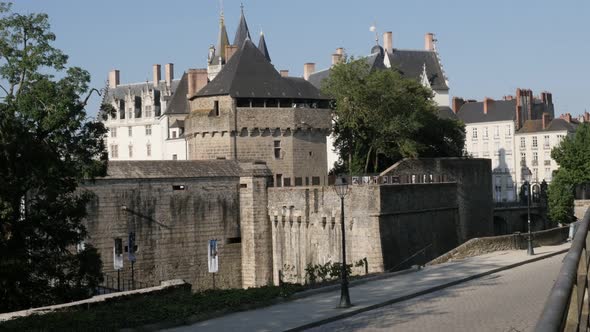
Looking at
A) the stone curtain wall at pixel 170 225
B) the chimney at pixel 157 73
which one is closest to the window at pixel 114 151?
the chimney at pixel 157 73

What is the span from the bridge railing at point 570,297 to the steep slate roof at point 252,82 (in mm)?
37443

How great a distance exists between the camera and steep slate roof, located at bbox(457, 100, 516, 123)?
88875 mm

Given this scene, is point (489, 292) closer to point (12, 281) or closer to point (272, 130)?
point (12, 281)

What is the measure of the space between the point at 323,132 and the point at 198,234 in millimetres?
10032

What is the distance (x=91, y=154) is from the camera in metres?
25.8

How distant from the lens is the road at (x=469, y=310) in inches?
593

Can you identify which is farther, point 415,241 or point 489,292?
point 415,241

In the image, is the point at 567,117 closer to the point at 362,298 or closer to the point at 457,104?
the point at 457,104

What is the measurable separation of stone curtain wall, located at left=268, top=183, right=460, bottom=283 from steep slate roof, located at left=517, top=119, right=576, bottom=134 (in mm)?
53590

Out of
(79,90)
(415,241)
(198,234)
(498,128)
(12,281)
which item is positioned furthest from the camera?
(498,128)

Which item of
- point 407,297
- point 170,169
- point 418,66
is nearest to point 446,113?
point 418,66

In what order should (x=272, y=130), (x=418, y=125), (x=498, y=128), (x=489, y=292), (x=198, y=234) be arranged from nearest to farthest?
1. (x=489, y=292)
2. (x=198, y=234)
3. (x=272, y=130)
4. (x=418, y=125)
5. (x=498, y=128)

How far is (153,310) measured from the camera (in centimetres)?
1675

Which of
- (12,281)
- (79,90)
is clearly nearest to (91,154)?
(79,90)
